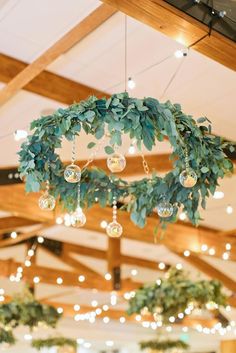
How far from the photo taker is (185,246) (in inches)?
384

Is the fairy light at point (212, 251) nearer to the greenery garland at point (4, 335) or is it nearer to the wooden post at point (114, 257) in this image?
the wooden post at point (114, 257)

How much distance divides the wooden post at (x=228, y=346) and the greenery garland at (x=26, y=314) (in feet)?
25.0

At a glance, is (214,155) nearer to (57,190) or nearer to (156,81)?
(57,190)

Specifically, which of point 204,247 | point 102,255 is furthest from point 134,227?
point 102,255

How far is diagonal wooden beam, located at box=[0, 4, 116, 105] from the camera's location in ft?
15.1

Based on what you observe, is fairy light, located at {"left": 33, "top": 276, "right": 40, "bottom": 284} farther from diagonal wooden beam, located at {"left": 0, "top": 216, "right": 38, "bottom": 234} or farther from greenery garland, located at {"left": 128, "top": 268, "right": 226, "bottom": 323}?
greenery garland, located at {"left": 128, "top": 268, "right": 226, "bottom": 323}

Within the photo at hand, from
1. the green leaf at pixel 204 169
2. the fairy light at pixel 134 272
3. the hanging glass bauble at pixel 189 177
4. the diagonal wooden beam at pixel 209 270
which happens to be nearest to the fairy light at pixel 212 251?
the diagonal wooden beam at pixel 209 270

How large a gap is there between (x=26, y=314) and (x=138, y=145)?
21.4 feet

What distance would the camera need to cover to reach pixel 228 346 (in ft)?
51.3

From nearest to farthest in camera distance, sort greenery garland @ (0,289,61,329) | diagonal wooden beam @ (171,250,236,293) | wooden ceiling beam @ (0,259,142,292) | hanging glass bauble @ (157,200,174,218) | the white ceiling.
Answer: hanging glass bauble @ (157,200,174,218)
the white ceiling
greenery garland @ (0,289,61,329)
diagonal wooden beam @ (171,250,236,293)
wooden ceiling beam @ (0,259,142,292)

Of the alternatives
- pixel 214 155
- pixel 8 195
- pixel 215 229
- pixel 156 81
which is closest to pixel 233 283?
pixel 215 229

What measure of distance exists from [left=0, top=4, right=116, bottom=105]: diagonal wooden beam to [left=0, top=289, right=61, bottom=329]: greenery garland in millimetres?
4800

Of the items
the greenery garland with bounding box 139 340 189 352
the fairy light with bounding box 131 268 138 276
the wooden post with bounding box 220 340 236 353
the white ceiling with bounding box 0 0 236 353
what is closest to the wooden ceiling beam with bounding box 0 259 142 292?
the fairy light with bounding box 131 268 138 276

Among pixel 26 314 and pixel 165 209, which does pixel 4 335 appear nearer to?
pixel 26 314
